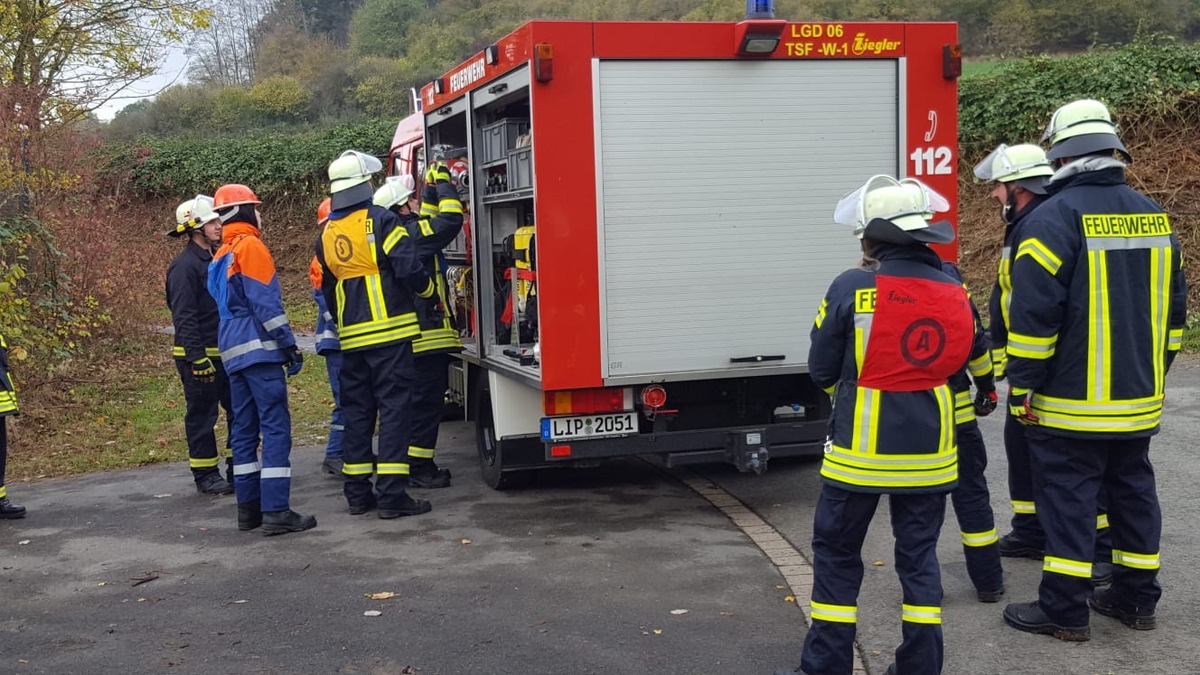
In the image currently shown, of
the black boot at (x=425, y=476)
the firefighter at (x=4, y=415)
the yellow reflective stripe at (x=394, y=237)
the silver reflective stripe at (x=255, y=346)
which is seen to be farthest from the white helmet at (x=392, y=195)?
the firefighter at (x=4, y=415)

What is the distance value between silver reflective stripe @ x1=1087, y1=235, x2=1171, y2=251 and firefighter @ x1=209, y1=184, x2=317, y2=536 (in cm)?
427

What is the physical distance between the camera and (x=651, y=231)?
252 inches

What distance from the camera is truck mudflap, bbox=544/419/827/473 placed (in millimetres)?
6629

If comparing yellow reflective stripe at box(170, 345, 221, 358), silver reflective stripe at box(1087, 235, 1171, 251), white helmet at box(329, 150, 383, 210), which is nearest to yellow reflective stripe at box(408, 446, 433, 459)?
yellow reflective stripe at box(170, 345, 221, 358)

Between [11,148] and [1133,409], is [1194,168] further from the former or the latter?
[11,148]

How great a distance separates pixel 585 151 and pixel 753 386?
1716 mm

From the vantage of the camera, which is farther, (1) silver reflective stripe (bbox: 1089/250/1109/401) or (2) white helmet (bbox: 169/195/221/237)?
(2) white helmet (bbox: 169/195/221/237)

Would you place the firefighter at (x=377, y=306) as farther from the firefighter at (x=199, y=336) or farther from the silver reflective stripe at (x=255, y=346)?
the firefighter at (x=199, y=336)

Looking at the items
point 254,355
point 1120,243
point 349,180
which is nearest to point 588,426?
point 254,355

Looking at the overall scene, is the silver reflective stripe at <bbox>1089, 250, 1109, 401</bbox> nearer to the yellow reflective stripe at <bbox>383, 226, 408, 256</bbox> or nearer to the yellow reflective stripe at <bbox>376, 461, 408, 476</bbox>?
the yellow reflective stripe at <bbox>383, 226, 408, 256</bbox>

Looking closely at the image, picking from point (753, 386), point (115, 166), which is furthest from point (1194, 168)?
point (115, 166)

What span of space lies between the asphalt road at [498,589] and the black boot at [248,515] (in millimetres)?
114

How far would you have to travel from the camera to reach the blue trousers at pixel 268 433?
677cm

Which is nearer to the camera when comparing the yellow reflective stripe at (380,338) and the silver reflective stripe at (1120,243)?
the silver reflective stripe at (1120,243)
